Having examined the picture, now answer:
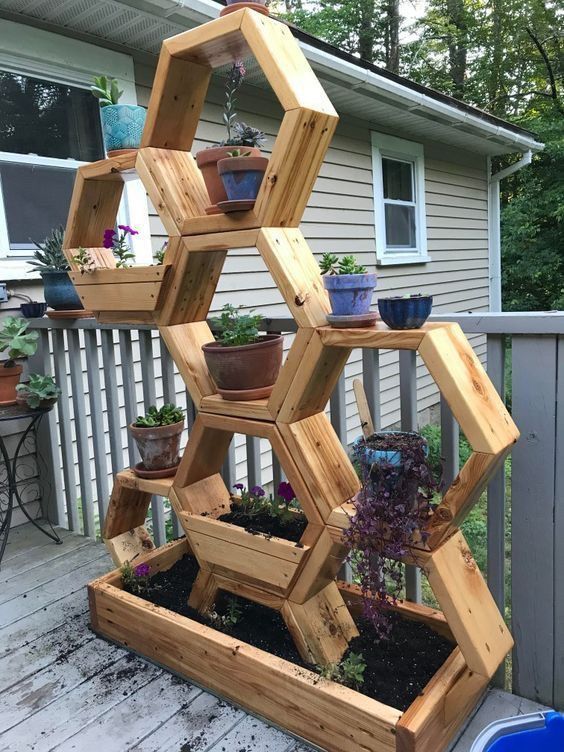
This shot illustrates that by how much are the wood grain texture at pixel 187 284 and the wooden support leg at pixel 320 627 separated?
3.07 ft

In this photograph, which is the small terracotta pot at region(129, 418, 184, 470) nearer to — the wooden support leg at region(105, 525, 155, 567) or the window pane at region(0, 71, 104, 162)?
the wooden support leg at region(105, 525, 155, 567)

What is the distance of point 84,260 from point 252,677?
143cm

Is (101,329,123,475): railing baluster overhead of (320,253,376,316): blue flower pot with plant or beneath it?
beneath

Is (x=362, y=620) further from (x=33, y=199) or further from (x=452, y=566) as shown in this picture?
(x=33, y=199)

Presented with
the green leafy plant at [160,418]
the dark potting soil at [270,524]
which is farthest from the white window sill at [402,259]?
the dark potting soil at [270,524]

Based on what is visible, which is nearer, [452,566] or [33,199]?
[452,566]

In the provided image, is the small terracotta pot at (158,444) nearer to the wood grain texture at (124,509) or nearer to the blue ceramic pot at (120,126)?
the wood grain texture at (124,509)

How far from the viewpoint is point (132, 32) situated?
3.38m

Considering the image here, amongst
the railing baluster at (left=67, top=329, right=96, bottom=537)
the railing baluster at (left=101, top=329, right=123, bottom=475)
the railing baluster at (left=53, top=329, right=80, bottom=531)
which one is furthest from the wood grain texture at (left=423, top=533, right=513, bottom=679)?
the railing baluster at (left=53, top=329, right=80, bottom=531)

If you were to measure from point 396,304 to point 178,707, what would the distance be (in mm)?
1273

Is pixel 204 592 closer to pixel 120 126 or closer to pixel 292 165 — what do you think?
pixel 292 165

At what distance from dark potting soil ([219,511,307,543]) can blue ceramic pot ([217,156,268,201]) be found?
97 centimetres

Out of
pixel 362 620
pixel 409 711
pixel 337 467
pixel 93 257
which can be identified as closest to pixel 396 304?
pixel 337 467

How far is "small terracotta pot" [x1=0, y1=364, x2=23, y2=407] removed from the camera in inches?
104
